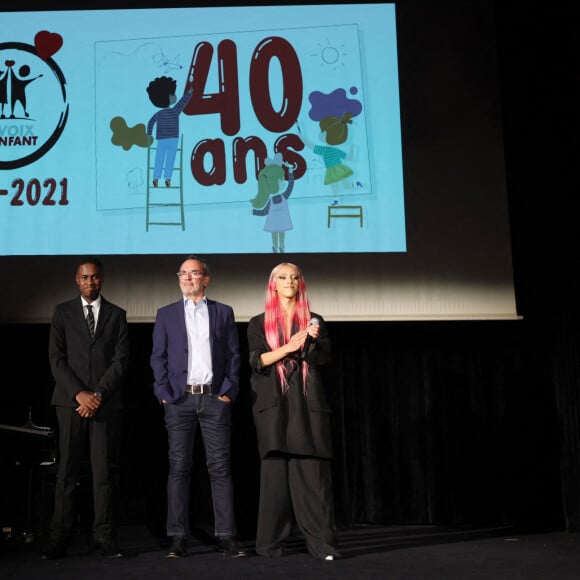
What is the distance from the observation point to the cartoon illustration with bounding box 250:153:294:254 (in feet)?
14.8

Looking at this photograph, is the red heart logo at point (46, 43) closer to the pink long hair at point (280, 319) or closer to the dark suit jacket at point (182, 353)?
the dark suit jacket at point (182, 353)

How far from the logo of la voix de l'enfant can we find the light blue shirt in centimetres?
162

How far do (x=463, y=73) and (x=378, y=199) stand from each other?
968 mm

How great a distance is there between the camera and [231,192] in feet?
14.9

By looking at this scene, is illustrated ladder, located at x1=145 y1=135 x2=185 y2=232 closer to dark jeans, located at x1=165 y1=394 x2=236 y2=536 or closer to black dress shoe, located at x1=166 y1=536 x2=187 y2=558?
dark jeans, located at x1=165 y1=394 x2=236 y2=536

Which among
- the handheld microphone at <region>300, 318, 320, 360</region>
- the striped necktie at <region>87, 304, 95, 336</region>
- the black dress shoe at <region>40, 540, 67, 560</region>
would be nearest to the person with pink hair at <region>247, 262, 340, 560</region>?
the handheld microphone at <region>300, 318, 320, 360</region>

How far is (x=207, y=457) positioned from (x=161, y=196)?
172cm

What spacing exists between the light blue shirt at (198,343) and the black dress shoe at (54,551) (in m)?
0.93

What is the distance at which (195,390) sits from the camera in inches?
139

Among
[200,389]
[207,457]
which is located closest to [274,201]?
[200,389]

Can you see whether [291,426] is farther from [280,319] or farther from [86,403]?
[86,403]

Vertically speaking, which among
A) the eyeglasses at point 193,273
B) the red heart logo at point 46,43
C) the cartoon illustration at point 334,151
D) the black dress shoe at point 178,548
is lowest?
the black dress shoe at point 178,548

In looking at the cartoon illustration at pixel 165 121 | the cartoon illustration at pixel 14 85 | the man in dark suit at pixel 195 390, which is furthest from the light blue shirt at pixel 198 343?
the cartoon illustration at pixel 14 85

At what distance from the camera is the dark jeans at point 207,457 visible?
345cm
